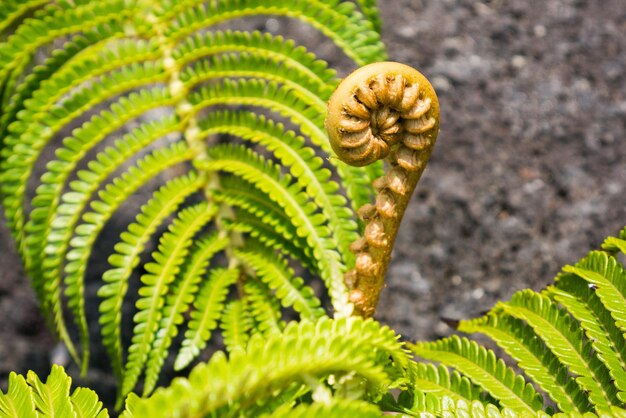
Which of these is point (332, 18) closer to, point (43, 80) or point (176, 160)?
point (176, 160)

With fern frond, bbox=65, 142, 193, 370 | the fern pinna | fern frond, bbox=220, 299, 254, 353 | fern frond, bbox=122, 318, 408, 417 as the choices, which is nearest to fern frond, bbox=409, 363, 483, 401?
fern frond, bbox=122, 318, 408, 417

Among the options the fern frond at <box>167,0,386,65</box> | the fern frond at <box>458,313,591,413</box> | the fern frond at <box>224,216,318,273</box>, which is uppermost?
the fern frond at <box>167,0,386,65</box>

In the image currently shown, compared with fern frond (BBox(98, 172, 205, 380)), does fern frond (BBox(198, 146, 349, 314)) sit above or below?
above

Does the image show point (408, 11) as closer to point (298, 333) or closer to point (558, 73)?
point (558, 73)

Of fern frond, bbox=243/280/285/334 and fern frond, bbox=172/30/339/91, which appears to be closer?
fern frond, bbox=172/30/339/91

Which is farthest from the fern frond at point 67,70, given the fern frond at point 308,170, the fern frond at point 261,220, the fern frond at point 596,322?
the fern frond at point 596,322

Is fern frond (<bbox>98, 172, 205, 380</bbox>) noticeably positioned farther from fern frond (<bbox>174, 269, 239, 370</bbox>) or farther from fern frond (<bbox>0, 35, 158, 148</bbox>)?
fern frond (<bbox>0, 35, 158, 148</bbox>)

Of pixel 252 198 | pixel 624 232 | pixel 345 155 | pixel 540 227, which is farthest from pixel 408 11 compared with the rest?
pixel 345 155
